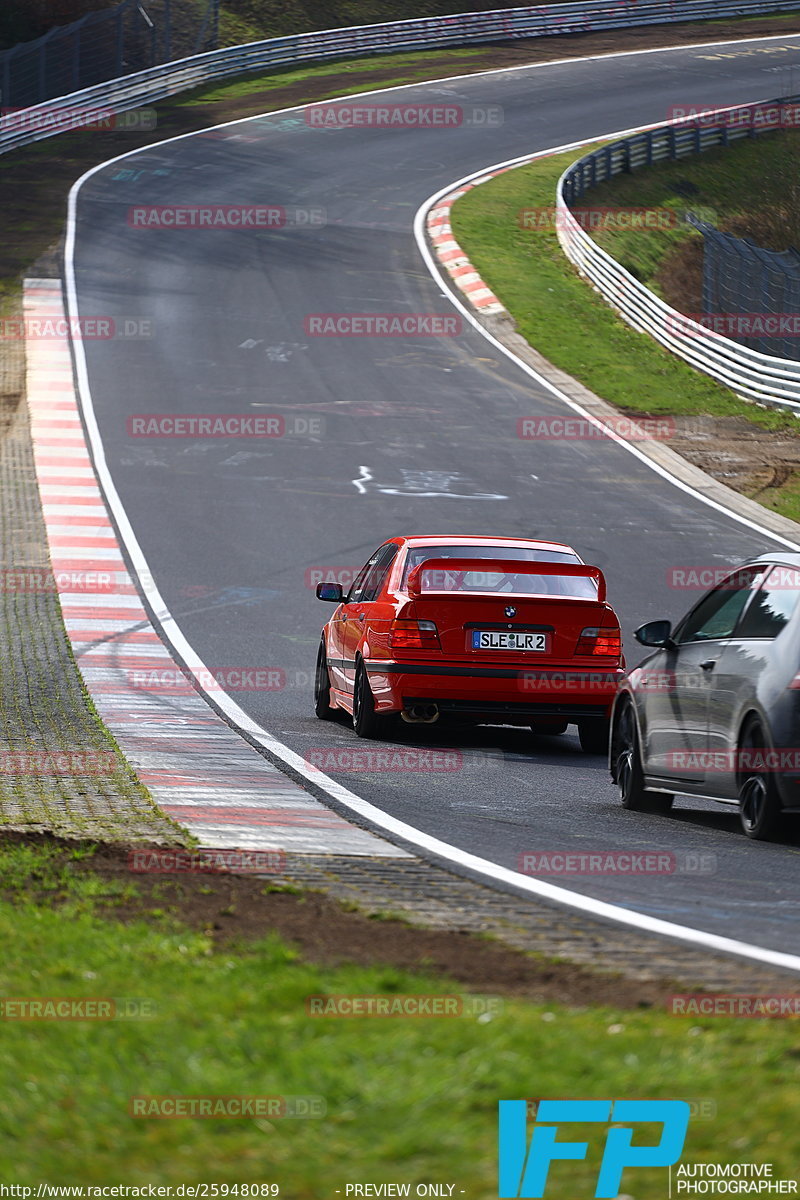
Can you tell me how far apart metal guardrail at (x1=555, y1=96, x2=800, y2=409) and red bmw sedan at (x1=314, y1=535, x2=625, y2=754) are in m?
18.9

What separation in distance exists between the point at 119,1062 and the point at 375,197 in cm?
4454

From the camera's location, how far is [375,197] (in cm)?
4672

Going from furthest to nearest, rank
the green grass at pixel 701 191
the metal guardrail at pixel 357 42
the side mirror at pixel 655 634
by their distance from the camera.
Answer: the metal guardrail at pixel 357 42, the green grass at pixel 701 191, the side mirror at pixel 655 634

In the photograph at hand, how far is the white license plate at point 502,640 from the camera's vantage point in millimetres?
12148

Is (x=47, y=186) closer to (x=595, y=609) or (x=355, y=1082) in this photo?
(x=595, y=609)

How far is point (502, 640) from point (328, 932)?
6.58 meters

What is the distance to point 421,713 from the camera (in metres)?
12.2

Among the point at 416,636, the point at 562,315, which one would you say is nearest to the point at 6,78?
the point at 562,315

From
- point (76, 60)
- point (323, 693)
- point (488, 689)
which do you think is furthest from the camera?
point (76, 60)

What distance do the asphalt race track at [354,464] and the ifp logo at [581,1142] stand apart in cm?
218

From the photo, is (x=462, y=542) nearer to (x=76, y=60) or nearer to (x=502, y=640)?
(x=502, y=640)

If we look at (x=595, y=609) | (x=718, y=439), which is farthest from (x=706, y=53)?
(x=595, y=609)

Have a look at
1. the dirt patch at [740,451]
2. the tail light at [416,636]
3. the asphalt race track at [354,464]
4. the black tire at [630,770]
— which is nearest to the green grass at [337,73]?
the asphalt race track at [354,464]

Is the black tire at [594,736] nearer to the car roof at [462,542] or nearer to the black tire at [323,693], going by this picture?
the car roof at [462,542]
